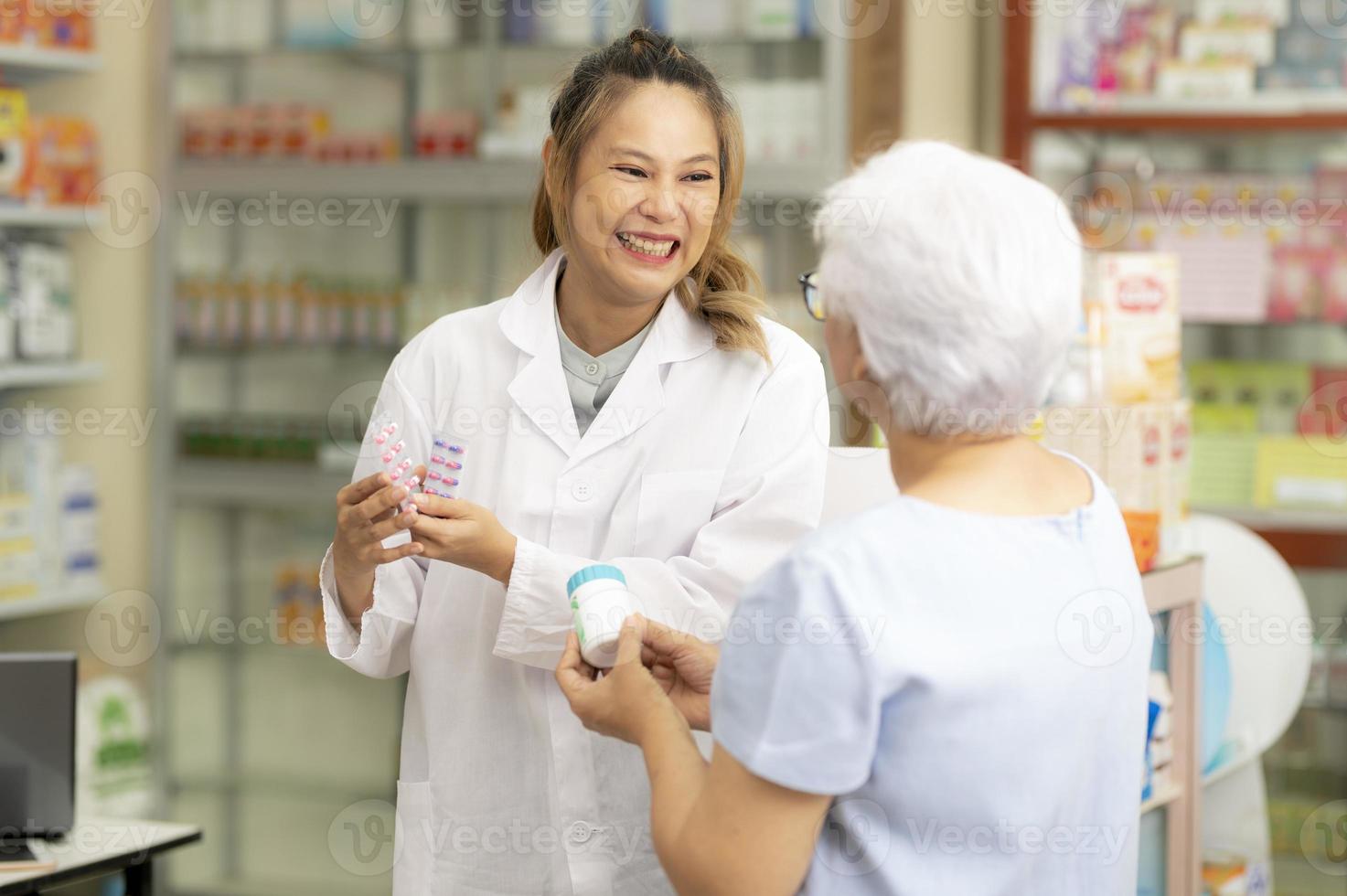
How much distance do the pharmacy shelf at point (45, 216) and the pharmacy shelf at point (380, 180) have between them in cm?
29

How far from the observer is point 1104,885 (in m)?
1.32

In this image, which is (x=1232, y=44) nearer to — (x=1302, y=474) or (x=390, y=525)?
(x=1302, y=474)

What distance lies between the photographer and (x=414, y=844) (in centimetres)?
182

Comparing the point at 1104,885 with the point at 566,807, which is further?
the point at 566,807

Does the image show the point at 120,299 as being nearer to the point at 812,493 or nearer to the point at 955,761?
the point at 812,493

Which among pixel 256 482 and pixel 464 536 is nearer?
pixel 464 536

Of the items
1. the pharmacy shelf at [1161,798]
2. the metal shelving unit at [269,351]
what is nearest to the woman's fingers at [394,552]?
the pharmacy shelf at [1161,798]

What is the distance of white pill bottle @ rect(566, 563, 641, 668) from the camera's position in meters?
1.48

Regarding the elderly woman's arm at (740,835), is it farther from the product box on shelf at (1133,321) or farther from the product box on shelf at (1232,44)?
the product box on shelf at (1232,44)

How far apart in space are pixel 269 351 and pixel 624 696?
11.0 feet

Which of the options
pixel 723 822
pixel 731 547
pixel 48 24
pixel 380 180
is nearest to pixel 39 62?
pixel 48 24

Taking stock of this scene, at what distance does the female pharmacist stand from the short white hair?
552 millimetres

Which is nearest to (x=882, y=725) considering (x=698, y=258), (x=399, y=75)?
(x=698, y=258)

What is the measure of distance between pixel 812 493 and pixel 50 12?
3.24 m
